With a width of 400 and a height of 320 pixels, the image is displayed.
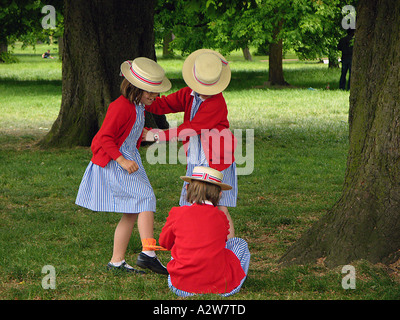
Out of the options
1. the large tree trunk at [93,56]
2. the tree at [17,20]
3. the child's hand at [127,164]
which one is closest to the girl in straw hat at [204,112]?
the child's hand at [127,164]

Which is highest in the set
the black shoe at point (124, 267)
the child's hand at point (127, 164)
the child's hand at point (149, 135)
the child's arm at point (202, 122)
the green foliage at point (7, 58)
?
the child's arm at point (202, 122)

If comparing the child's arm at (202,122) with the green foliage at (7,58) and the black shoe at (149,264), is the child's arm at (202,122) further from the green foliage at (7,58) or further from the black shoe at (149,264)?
the green foliage at (7,58)

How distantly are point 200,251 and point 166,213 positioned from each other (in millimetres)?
2799

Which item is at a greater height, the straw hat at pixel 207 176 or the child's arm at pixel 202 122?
the child's arm at pixel 202 122

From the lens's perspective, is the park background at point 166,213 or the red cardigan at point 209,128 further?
the red cardigan at point 209,128

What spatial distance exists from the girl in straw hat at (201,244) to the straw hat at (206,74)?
903 mm

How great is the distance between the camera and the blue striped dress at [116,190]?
4.80 meters

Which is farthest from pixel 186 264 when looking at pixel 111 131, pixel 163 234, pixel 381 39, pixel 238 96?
pixel 238 96

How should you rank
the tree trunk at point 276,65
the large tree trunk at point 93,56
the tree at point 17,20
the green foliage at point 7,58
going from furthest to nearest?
the green foliage at point 7,58, the tree trunk at point 276,65, the tree at point 17,20, the large tree trunk at point 93,56

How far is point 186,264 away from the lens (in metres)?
4.18

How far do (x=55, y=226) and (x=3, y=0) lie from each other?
9.43 metres

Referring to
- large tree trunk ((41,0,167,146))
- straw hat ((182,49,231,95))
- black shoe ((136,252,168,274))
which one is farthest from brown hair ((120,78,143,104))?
large tree trunk ((41,0,167,146))

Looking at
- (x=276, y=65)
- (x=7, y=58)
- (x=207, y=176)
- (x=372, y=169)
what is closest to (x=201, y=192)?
(x=207, y=176)

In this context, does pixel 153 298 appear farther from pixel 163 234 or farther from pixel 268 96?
pixel 268 96
